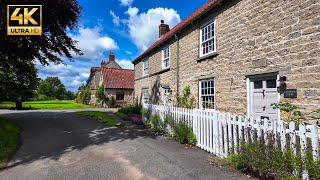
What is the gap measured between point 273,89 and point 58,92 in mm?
103541

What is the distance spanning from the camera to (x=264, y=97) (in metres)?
9.56

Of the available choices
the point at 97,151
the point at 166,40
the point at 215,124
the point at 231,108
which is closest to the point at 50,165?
the point at 97,151

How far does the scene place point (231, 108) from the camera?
36.7ft

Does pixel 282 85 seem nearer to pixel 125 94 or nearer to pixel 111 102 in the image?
pixel 111 102

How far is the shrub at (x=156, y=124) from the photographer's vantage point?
12406 mm

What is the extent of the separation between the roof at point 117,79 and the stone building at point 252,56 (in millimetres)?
24057

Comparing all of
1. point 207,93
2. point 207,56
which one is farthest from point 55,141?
point 207,56

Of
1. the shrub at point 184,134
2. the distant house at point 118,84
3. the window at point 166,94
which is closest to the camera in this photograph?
the shrub at point 184,134

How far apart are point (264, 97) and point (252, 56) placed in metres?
1.50

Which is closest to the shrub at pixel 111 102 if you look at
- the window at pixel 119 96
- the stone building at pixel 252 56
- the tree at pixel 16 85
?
the window at pixel 119 96

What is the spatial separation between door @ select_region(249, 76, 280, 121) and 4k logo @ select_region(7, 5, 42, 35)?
31.2ft

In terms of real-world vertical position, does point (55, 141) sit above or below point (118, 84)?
below

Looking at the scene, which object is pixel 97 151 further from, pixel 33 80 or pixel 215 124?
pixel 33 80

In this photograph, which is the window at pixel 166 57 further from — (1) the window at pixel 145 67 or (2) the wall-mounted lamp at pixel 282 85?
(2) the wall-mounted lamp at pixel 282 85
